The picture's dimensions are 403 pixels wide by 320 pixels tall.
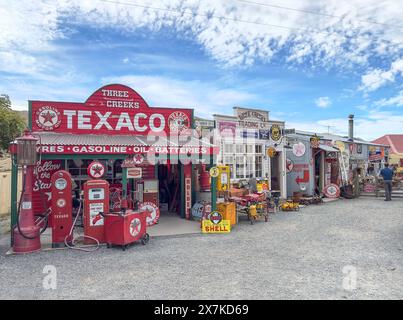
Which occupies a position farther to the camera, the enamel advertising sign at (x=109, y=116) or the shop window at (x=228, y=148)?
the shop window at (x=228, y=148)

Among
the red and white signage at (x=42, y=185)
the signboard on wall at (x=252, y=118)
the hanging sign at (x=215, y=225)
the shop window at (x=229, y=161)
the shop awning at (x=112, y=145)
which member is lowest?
the hanging sign at (x=215, y=225)

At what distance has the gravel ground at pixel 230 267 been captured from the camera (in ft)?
15.3

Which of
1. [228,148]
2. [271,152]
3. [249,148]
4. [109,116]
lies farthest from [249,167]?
[109,116]

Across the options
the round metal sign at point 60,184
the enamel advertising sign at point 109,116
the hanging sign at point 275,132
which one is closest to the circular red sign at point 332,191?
the hanging sign at point 275,132

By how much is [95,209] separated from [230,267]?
371cm

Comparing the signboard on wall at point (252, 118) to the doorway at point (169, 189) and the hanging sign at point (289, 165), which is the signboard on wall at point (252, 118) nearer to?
the hanging sign at point (289, 165)

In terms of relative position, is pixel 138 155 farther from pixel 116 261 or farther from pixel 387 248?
pixel 387 248

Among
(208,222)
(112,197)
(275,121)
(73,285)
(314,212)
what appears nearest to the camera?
(73,285)

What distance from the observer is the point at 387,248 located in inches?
280

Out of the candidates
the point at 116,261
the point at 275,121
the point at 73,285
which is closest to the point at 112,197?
the point at 116,261

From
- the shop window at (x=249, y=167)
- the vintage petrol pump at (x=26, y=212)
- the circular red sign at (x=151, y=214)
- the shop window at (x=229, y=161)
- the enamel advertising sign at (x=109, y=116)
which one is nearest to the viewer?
the vintage petrol pump at (x=26, y=212)

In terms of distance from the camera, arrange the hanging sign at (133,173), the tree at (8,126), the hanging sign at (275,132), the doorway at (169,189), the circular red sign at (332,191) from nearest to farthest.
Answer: the hanging sign at (133,173) → the doorway at (169,189) → the hanging sign at (275,132) → the circular red sign at (332,191) → the tree at (8,126)

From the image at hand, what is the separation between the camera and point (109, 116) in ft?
35.7
